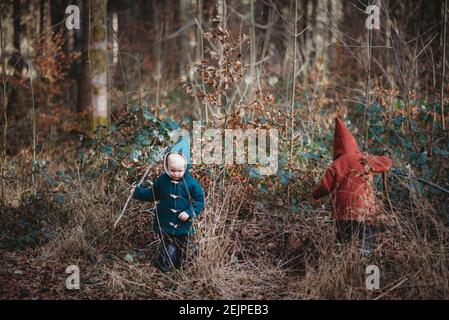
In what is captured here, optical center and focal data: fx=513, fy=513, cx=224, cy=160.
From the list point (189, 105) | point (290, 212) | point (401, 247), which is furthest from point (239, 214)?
point (189, 105)

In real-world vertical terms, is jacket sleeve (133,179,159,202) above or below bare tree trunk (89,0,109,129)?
below

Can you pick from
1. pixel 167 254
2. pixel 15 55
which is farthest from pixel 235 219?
pixel 15 55

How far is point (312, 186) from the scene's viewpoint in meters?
5.18

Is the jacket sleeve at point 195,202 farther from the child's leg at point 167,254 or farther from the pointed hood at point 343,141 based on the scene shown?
the pointed hood at point 343,141

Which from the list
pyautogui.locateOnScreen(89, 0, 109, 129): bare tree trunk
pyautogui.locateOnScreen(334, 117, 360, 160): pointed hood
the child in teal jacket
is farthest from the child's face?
pyautogui.locateOnScreen(89, 0, 109, 129): bare tree trunk

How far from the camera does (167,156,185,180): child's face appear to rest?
4.05 meters

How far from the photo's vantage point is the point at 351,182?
4070 mm

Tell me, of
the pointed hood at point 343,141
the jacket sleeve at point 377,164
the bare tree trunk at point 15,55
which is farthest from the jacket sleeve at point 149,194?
the bare tree trunk at point 15,55

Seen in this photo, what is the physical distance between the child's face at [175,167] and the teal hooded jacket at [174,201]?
4 centimetres

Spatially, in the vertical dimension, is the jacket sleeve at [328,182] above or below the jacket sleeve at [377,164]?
below

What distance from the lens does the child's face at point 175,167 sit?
4047 mm

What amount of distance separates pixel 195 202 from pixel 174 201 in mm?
168

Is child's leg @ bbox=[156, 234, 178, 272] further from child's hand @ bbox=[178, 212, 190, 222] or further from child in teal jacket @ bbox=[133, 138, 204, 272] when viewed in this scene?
child's hand @ bbox=[178, 212, 190, 222]
